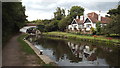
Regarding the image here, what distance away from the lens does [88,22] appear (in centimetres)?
5284

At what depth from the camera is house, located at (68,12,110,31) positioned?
5118 cm

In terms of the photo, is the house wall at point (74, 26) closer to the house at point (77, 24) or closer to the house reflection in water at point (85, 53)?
the house at point (77, 24)

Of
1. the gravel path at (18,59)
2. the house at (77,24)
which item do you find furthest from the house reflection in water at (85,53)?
the house at (77,24)

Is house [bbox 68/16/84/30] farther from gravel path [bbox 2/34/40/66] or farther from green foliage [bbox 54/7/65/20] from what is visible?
gravel path [bbox 2/34/40/66]

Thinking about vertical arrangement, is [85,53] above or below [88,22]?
below

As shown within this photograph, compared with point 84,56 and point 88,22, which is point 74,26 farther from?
point 84,56

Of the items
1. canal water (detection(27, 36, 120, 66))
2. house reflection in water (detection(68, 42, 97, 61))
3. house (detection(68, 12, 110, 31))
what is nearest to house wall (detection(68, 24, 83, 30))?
house (detection(68, 12, 110, 31))

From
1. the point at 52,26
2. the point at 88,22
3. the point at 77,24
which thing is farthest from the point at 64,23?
the point at 88,22

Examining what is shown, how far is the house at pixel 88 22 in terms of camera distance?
5118cm

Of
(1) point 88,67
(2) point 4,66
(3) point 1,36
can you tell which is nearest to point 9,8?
(3) point 1,36

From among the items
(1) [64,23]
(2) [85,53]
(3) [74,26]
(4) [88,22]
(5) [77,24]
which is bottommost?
(2) [85,53]

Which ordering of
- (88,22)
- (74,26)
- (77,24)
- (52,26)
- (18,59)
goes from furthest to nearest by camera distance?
(52,26)
(74,26)
(77,24)
(88,22)
(18,59)

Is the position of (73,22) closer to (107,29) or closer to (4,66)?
(107,29)

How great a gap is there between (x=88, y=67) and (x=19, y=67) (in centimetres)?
617
